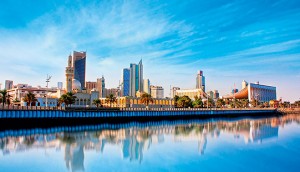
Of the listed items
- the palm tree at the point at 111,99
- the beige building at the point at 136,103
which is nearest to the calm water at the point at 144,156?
the palm tree at the point at 111,99

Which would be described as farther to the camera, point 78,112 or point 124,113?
point 124,113

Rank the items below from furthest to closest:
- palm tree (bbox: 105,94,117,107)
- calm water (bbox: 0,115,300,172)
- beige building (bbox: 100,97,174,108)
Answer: beige building (bbox: 100,97,174,108) → palm tree (bbox: 105,94,117,107) → calm water (bbox: 0,115,300,172)

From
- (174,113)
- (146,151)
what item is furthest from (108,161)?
(174,113)

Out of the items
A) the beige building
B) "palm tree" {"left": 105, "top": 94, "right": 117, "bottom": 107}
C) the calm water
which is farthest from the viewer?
the beige building

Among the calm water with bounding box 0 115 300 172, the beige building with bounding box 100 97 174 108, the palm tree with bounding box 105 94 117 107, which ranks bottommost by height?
the calm water with bounding box 0 115 300 172

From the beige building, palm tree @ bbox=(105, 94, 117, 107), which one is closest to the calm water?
palm tree @ bbox=(105, 94, 117, 107)

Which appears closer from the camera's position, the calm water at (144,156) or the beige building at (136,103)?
the calm water at (144,156)

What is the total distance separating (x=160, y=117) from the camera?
8306 centimetres

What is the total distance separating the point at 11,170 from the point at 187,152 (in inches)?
633

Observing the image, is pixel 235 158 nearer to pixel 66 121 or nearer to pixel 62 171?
pixel 62 171

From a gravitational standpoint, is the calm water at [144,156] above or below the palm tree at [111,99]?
below

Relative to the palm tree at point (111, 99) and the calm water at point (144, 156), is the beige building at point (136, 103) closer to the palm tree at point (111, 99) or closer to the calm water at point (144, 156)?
the palm tree at point (111, 99)

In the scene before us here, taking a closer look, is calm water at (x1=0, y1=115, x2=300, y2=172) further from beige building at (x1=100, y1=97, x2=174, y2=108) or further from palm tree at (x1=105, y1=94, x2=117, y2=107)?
beige building at (x1=100, y1=97, x2=174, y2=108)

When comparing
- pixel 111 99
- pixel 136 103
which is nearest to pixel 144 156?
pixel 111 99
